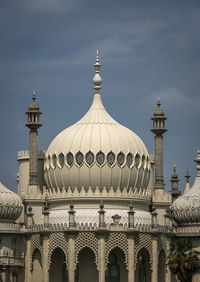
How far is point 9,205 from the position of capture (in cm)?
10606

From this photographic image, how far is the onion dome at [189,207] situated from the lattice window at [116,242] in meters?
8.39

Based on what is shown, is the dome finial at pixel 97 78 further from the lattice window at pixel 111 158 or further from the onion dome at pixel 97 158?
the lattice window at pixel 111 158

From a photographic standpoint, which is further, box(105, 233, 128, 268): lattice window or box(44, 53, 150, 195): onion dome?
box(44, 53, 150, 195): onion dome

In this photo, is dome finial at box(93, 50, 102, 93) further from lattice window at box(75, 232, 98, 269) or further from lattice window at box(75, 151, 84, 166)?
lattice window at box(75, 232, 98, 269)

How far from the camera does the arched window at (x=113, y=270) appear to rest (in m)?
105

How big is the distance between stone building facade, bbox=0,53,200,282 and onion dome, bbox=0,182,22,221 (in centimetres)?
9

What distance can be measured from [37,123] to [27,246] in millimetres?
12972

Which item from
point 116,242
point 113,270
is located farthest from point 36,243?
point 116,242

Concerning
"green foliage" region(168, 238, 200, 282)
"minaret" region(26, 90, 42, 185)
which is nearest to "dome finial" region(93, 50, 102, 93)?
"minaret" region(26, 90, 42, 185)

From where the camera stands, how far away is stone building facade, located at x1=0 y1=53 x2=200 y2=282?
336 ft

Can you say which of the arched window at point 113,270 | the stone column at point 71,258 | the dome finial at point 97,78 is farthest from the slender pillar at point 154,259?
the dome finial at point 97,78

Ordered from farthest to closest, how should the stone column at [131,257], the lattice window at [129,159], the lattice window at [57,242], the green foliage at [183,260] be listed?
the lattice window at [129,159] < the lattice window at [57,242] < the stone column at [131,257] < the green foliage at [183,260]

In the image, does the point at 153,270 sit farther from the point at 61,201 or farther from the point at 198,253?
the point at 61,201

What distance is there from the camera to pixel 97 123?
109m
